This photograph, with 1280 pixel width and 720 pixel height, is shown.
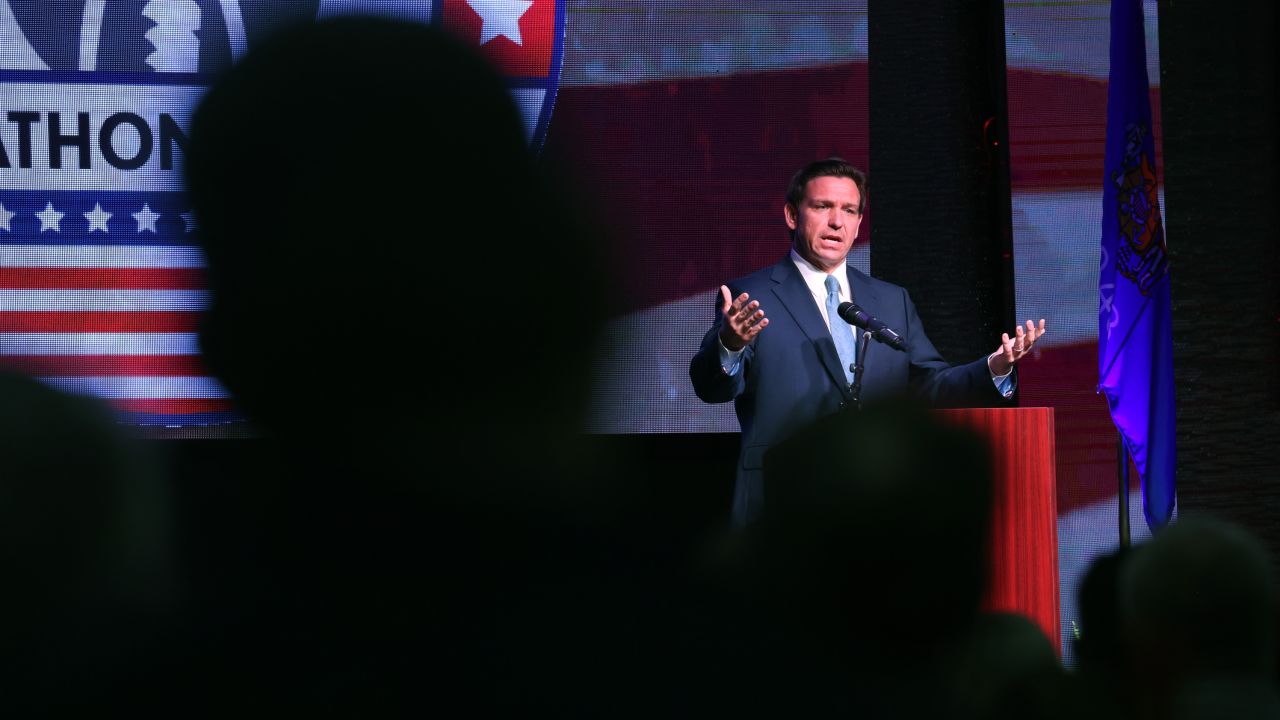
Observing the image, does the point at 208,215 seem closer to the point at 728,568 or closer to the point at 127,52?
the point at 728,568

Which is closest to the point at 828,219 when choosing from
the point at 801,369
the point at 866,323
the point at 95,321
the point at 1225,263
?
the point at 801,369

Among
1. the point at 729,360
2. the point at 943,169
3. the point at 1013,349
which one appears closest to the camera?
the point at 1013,349

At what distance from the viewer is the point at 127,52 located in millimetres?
3475

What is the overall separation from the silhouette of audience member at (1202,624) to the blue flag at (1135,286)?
2293mm

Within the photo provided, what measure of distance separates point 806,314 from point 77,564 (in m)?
2.50

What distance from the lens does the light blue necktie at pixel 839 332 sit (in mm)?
2771

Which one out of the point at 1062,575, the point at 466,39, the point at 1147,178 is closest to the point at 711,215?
the point at 1147,178

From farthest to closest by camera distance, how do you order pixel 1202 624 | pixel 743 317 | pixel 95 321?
pixel 95 321, pixel 743 317, pixel 1202 624

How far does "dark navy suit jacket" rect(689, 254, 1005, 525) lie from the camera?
99.9 inches

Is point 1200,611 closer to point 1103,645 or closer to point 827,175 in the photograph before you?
point 1103,645

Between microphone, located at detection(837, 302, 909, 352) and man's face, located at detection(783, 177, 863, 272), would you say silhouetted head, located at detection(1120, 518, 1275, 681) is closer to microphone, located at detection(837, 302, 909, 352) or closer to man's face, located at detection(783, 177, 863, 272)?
microphone, located at detection(837, 302, 909, 352)

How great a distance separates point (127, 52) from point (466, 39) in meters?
3.53

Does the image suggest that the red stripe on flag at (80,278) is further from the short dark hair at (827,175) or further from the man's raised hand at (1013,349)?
the man's raised hand at (1013,349)

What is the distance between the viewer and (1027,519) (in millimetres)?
2006
